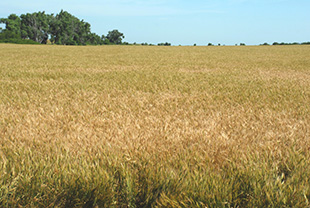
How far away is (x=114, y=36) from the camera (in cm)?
8519

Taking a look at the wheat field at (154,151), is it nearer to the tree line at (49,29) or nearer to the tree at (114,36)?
the tree line at (49,29)

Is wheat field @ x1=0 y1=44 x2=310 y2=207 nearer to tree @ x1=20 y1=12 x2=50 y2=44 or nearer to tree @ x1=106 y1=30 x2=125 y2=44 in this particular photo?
tree @ x1=20 y1=12 x2=50 y2=44

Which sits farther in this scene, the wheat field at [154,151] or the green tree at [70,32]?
the green tree at [70,32]

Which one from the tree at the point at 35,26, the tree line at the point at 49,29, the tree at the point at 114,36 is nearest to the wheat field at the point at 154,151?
the tree line at the point at 49,29

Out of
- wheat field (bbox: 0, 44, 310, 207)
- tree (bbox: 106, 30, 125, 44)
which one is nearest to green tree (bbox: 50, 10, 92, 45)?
tree (bbox: 106, 30, 125, 44)

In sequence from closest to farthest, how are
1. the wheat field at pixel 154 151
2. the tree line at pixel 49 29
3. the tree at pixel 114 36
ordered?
Result: the wheat field at pixel 154 151, the tree line at pixel 49 29, the tree at pixel 114 36

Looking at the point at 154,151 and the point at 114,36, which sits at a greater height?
the point at 114,36

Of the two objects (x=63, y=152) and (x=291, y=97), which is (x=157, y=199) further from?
(x=291, y=97)

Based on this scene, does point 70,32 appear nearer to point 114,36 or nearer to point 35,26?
point 35,26

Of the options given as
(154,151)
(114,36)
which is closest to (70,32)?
(114,36)

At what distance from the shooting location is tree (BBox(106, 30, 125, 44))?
84713 mm

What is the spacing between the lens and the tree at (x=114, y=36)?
8471 centimetres

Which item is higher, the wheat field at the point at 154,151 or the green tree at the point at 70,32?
the green tree at the point at 70,32

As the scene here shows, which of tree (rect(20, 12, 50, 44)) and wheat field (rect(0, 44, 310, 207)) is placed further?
tree (rect(20, 12, 50, 44))
